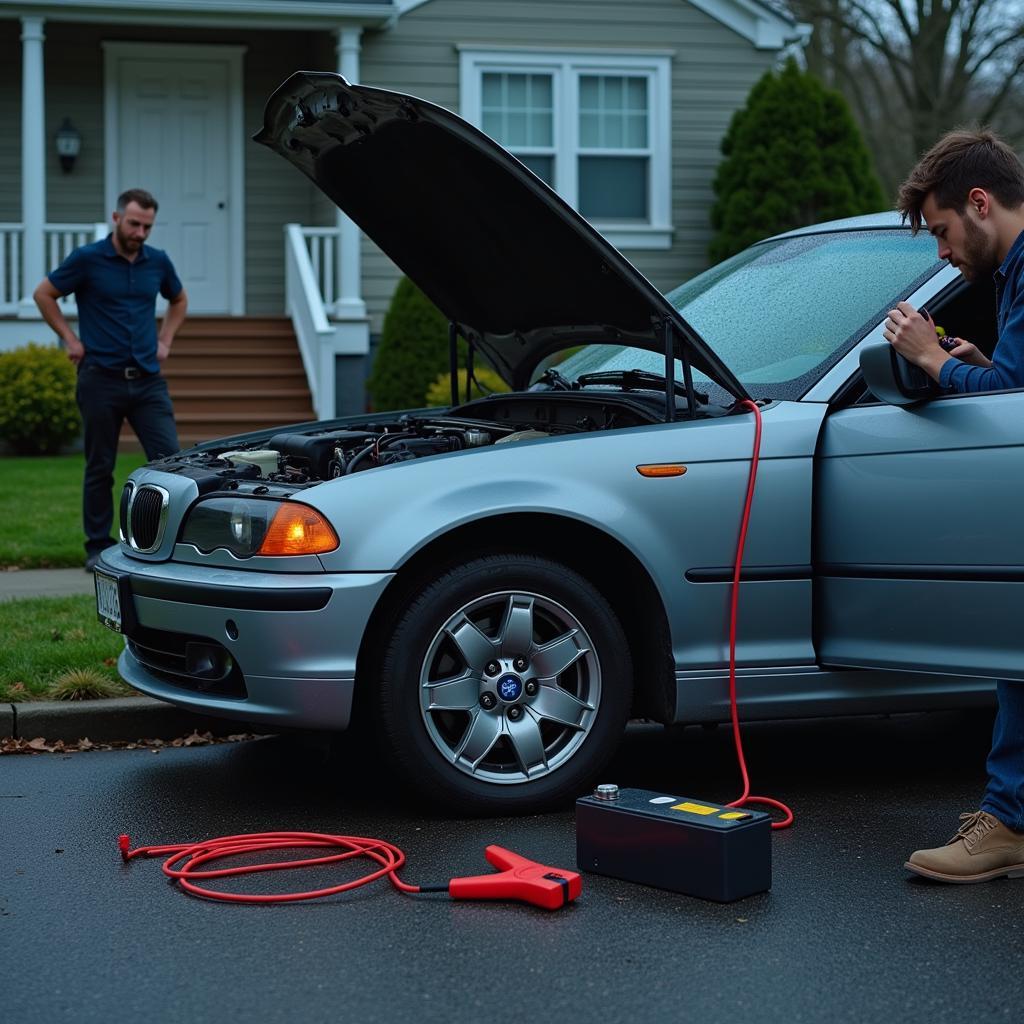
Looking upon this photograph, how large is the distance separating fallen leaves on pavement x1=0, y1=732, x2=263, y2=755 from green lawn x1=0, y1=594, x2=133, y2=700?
0.21 metres

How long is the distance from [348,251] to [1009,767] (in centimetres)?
1309

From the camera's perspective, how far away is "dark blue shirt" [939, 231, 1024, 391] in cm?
412

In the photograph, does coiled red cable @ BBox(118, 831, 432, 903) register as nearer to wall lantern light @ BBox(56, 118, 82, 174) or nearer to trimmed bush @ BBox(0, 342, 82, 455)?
trimmed bush @ BBox(0, 342, 82, 455)

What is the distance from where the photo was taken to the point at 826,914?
388cm

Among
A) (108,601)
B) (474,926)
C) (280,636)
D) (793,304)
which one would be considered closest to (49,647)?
(108,601)

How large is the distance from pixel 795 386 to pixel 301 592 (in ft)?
5.20

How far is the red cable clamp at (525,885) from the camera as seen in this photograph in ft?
12.8

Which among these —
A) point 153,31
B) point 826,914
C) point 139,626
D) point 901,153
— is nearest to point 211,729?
point 139,626

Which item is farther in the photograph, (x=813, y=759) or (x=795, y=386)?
(x=813, y=759)


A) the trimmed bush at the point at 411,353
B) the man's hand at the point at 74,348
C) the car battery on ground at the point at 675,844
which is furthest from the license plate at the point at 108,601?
the trimmed bush at the point at 411,353

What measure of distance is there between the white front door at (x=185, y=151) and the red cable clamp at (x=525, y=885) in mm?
14092

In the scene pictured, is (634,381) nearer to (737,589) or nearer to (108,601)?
(737,589)

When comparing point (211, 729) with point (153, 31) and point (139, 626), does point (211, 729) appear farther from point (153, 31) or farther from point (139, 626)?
point (153, 31)

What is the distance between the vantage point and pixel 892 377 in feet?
14.5
